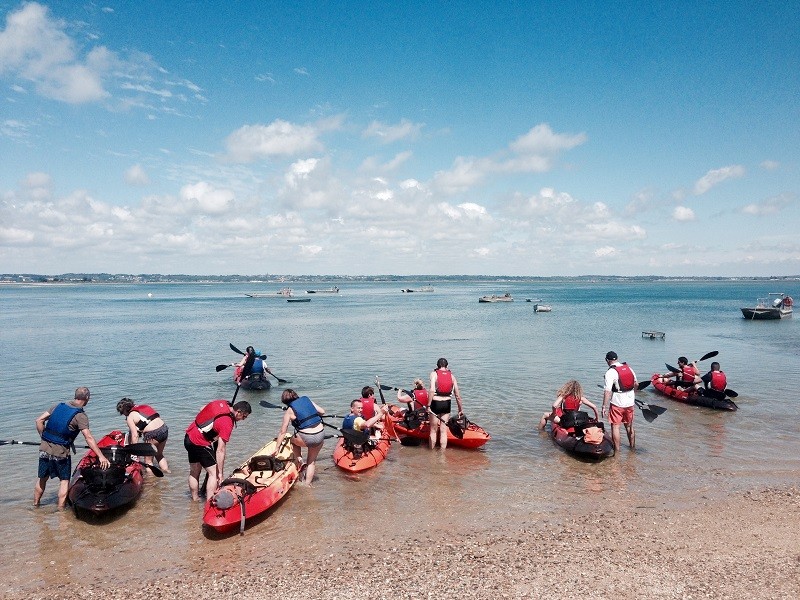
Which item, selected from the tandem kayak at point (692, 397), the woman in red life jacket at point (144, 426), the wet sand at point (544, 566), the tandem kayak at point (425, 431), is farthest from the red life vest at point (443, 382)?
the tandem kayak at point (692, 397)

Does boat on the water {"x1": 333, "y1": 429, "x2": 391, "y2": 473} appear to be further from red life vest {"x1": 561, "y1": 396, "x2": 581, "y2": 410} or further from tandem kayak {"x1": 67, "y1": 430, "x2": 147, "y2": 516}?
red life vest {"x1": 561, "y1": 396, "x2": 581, "y2": 410}

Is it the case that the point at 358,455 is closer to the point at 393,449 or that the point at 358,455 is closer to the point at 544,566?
the point at 393,449

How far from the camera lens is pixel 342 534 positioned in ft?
27.6

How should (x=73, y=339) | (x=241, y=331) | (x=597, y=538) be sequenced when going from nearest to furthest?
(x=597, y=538) → (x=73, y=339) → (x=241, y=331)

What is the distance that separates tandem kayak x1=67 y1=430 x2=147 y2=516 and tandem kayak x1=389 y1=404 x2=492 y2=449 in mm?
6038

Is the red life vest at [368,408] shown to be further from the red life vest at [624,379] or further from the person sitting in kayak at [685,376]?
the person sitting in kayak at [685,376]

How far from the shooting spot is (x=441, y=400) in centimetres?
1227

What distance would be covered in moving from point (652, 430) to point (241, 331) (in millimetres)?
41754

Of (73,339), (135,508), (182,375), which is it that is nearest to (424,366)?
(182,375)

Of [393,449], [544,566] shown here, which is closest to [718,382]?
[393,449]

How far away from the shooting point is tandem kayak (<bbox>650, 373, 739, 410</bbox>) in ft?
54.0

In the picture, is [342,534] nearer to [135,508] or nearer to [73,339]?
[135,508]

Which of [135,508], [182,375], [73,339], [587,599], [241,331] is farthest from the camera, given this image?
[241,331]

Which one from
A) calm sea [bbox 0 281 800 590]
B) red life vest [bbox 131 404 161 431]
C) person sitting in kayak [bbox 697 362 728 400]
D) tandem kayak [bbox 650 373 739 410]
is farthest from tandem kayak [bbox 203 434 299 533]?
person sitting in kayak [bbox 697 362 728 400]
